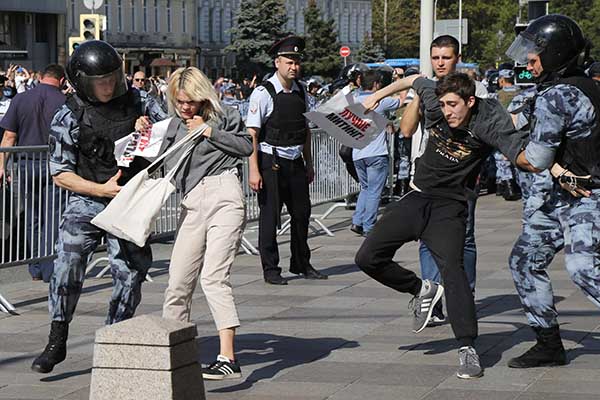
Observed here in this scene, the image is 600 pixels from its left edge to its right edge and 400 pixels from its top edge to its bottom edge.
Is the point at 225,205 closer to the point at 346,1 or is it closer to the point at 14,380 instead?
the point at 14,380

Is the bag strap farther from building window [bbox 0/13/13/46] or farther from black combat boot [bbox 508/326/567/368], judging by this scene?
building window [bbox 0/13/13/46]

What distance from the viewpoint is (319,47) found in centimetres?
8481

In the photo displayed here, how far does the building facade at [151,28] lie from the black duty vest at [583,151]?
6299 centimetres

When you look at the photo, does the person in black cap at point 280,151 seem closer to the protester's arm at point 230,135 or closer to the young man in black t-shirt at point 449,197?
the young man in black t-shirt at point 449,197

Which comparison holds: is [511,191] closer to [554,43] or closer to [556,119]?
[554,43]

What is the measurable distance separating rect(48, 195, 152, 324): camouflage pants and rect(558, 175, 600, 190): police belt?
222cm

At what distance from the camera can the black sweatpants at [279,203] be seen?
11414 millimetres

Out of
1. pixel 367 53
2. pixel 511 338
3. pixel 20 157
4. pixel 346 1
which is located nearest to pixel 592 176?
pixel 511 338

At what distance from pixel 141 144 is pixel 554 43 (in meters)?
2.21

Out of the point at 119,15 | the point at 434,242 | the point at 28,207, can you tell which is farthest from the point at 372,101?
the point at 119,15

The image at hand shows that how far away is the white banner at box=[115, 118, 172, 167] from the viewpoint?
23.7 ft

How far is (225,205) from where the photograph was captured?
7512mm

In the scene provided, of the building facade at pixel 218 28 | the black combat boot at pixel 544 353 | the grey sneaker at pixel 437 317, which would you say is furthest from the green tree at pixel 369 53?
the black combat boot at pixel 544 353

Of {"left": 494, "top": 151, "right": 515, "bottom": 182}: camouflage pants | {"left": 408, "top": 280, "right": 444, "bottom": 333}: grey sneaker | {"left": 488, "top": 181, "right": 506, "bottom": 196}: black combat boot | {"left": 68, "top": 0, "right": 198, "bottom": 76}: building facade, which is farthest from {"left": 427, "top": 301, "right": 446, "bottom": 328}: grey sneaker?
{"left": 68, "top": 0, "right": 198, "bottom": 76}: building facade
